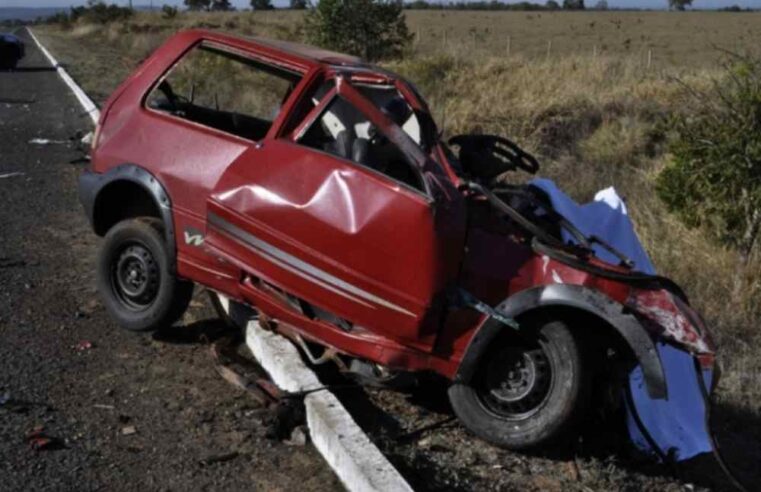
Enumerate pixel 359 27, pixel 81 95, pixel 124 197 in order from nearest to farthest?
1. pixel 124 197
2. pixel 81 95
3. pixel 359 27

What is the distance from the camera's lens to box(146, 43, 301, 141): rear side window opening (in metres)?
6.47

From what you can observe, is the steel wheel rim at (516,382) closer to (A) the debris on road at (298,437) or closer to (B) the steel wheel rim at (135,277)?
(A) the debris on road at (298,437)

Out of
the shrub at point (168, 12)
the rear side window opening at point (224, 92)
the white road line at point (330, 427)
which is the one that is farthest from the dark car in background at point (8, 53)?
the shrub at point (168, 12)

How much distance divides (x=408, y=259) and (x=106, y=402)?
1842 mm

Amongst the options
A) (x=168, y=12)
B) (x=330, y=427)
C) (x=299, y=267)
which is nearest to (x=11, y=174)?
(x=299, y=267)

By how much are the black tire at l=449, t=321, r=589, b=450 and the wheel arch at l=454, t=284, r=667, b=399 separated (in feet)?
0.37

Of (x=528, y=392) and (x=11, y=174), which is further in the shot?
(x=11, y=174)

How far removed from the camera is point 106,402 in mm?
5383

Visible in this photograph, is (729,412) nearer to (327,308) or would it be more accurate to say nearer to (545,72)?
(327,308)

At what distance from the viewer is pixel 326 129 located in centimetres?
572

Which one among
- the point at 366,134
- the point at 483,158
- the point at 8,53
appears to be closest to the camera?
the point at 366,134

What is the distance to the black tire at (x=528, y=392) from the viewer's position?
480 cm

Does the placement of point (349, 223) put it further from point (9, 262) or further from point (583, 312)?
point (9, 262)

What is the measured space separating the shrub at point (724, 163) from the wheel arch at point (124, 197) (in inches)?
174
